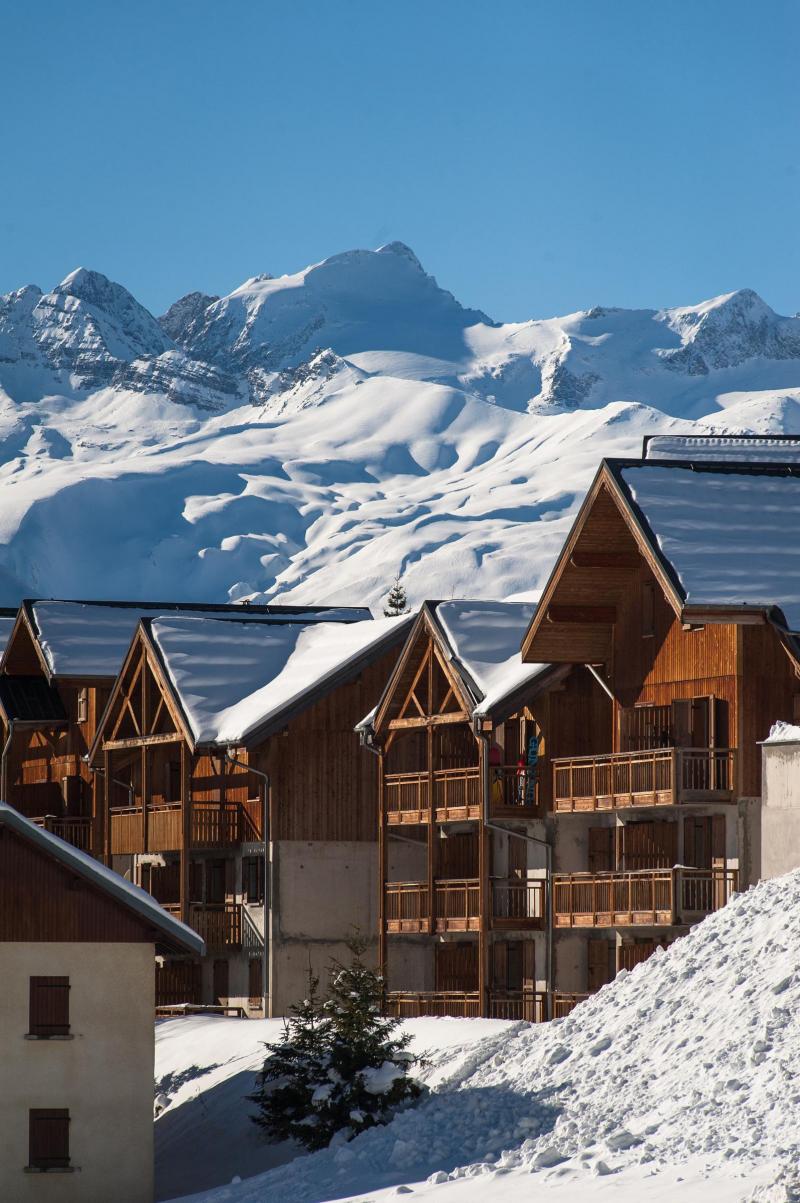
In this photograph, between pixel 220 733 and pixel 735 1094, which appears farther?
pixel 220 733

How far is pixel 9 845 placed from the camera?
39.4 metres

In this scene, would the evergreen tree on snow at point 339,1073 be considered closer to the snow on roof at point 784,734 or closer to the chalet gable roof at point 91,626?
the snow on roof at point 784,734

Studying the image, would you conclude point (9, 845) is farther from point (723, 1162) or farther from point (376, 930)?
point (376, 930)

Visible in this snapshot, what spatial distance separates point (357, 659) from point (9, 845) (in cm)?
1917

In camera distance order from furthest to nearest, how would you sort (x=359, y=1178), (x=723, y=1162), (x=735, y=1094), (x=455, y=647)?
1. (x=455, y=647)
2. (x=359, y=1178)
3. (x=735, y=1094)
4. (x=723, y=1162)

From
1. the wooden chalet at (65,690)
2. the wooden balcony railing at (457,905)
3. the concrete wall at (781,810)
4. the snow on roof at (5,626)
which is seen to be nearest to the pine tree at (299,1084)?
the concrete wall at (781,810)

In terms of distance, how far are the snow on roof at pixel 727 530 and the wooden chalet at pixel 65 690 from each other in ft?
68.5

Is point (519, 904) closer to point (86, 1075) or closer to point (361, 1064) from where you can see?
point (361, 1064)

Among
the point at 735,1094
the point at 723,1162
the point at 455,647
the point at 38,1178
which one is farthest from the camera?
the point at 455,647

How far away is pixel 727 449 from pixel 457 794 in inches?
377

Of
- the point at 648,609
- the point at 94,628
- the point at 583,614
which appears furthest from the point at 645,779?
the point at 94,628

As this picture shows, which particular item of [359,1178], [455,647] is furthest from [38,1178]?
[455,647]

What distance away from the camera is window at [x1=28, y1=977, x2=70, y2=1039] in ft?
128

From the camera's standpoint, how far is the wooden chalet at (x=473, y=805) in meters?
50.7
